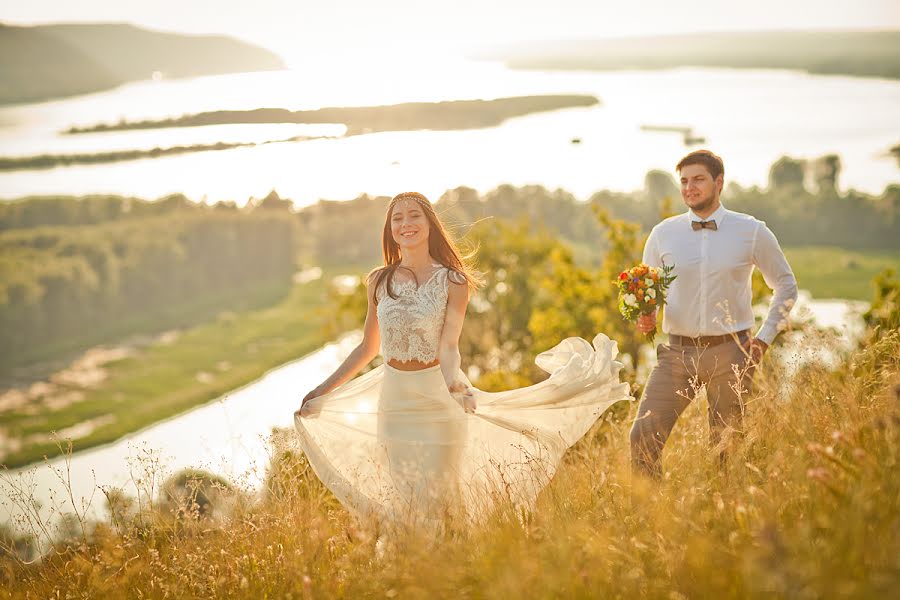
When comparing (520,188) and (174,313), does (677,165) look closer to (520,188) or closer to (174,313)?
(520,188)

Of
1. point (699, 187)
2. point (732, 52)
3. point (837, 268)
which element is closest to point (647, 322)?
point (699, 187)

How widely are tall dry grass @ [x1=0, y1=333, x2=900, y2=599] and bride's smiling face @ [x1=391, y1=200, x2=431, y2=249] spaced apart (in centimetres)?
155

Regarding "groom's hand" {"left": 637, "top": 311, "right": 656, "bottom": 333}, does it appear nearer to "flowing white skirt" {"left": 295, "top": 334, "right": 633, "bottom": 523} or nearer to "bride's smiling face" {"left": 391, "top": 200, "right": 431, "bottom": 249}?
"flowing white skirt" {"left": 295, "top": 334, "right": 633, "bottom": 523}

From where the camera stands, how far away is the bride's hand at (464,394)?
4.82m

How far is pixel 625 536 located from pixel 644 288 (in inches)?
89.9

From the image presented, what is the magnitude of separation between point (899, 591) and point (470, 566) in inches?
68.1

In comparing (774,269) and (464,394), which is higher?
(774,269)

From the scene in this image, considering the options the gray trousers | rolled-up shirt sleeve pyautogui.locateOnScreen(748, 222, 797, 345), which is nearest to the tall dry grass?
the gray trousers

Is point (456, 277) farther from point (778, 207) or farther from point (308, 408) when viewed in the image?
point (778, 207)

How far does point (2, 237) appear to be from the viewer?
95375mm

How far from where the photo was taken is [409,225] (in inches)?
208

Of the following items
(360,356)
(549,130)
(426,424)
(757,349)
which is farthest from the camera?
(549,130)

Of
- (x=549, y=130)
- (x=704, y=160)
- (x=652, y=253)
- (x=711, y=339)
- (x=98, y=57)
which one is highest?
→ (x=98, y=57)

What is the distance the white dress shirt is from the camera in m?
5.12
